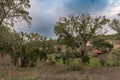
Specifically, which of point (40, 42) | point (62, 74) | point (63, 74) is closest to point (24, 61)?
point (40, 42)

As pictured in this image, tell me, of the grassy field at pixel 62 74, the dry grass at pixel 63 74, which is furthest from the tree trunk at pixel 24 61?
the dry grass at pixel 63 74

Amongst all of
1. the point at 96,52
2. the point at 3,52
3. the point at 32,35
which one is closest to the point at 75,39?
the point at 32,35

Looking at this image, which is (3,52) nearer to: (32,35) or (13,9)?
(32,35)

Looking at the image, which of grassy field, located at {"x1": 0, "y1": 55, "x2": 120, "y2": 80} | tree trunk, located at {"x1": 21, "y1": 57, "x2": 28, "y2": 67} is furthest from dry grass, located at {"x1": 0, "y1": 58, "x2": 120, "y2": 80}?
tree trunk, located at {"x1": 21, "y1": 57, "x2": 28, "y2": 67}

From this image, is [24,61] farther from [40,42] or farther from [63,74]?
[63,74]

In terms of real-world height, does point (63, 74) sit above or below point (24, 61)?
below

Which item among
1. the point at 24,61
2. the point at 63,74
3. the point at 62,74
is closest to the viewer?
the point at 63,74

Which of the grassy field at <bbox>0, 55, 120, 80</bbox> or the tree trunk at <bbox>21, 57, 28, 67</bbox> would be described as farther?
the tree trunk at <bbox>21, 57, 28, 67</bbox>

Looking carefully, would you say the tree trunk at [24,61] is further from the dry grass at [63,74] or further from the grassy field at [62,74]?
the dry grass at [63,74]

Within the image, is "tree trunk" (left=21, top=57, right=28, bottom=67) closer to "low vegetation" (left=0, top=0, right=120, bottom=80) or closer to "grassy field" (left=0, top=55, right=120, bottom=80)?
"low vegetation" (left=0, top=0, right=120, bottom=80)

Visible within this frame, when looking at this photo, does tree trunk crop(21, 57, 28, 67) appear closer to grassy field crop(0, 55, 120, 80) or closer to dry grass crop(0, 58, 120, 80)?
grassy field crop(0, 55, 120, 80)

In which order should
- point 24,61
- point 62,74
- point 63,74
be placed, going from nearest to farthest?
point 63,74 → point 62,74 → point 24,61

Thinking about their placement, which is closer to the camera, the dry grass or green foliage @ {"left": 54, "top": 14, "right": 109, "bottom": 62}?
the dry grass

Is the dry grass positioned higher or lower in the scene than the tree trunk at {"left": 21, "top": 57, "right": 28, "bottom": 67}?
lower
